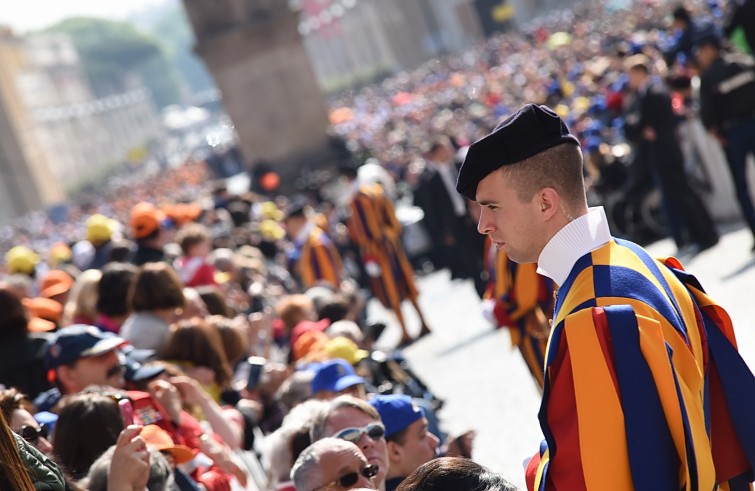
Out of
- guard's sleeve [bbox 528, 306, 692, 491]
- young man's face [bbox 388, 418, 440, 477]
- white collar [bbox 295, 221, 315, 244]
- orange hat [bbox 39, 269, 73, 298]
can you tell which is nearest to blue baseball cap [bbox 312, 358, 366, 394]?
young man's face [bbox 388, 418, 440, 477]

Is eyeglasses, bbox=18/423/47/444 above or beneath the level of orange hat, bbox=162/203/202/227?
above

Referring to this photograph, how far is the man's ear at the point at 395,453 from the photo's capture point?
5367 millimetres

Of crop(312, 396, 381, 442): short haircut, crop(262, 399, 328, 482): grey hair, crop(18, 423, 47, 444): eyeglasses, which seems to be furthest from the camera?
crop(262, 399, 328, 482): grey hair

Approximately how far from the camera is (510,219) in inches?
148

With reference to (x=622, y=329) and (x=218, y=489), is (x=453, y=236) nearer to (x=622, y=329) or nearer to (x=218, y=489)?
(x=218, y=489)

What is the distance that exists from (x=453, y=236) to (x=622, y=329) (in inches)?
431

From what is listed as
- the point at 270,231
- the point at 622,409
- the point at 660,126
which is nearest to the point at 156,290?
the point at 622,409

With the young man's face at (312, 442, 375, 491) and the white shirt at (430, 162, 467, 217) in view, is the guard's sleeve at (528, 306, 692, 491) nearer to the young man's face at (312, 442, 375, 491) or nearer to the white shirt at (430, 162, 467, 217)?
the young man's face at (312, 442, 375, 491)

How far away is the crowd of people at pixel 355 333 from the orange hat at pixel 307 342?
0.09 feet

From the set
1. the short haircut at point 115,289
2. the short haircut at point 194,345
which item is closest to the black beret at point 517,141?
the short haircut at point 194,345

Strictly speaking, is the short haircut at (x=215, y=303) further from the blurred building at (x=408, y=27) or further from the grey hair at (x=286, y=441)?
the blurred building at (x=408, y=27)

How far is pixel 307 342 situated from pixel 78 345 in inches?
88.0

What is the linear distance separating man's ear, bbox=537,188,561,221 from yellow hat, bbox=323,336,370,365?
366 centimetres

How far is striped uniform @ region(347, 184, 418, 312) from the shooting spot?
45.5 ft
